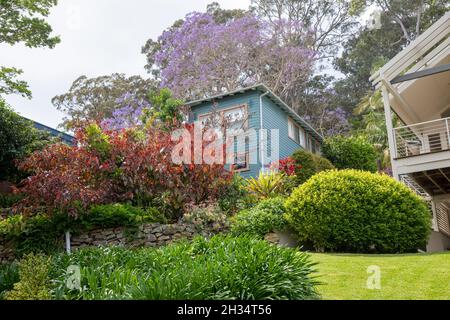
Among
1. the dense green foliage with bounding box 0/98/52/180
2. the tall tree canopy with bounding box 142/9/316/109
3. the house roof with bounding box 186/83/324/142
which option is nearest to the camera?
the dense green foliage with bounding box 0/98/52/180

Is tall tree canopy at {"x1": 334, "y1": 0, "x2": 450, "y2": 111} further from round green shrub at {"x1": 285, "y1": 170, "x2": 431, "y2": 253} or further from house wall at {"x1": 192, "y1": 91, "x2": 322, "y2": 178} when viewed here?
round green shrub at {"x1": 285, "y1": 170, "x2": 431, "y2": 253}

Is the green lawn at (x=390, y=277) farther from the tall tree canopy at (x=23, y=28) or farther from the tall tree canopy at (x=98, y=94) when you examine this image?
the tall tree canopy at (x=98, y=94)

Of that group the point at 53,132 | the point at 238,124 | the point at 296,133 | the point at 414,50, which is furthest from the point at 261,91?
the point at 53,132

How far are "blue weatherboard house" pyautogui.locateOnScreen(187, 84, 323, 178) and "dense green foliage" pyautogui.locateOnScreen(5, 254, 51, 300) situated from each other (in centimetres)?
1170

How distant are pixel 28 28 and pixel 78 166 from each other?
334 inches

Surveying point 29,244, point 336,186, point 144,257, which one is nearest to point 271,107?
point 336,186

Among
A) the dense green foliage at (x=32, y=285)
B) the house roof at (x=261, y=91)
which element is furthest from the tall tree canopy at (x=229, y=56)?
the dense green foliage at (x=32, y=285)

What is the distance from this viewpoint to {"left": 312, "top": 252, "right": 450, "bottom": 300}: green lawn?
16.8ft

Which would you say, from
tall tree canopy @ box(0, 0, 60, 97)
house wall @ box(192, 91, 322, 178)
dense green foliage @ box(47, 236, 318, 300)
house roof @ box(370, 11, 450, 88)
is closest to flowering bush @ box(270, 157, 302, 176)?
house wall @ box(192, 91, 322, 178)

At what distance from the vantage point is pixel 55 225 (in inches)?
349

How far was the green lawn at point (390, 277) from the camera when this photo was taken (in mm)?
5129

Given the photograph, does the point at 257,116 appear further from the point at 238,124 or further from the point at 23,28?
the point at 23,28

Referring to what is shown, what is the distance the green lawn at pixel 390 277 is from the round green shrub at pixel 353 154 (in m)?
13.1

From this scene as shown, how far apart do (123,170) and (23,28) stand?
8739 millimetres
